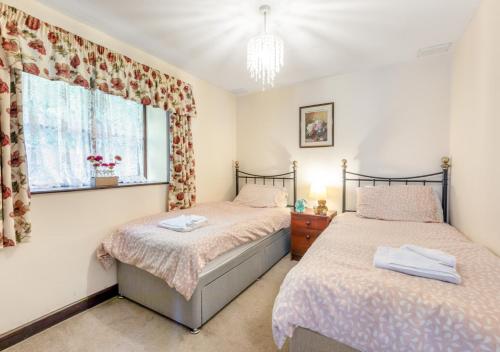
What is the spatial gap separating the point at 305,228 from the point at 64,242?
2.41m

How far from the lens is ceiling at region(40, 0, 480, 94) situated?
5.98 ft

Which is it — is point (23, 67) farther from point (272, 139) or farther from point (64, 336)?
point (272, 139)

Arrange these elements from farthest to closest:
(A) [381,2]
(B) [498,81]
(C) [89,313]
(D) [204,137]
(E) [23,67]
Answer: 1. (D) [204,137]
2. (C) [89,313]
3. (A) [381,2]
4. (E) [23,67]
5. (B) [498,81]

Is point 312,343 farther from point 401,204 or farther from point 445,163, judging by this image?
point 445,163

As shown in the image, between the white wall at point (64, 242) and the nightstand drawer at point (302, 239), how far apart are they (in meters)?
1.67

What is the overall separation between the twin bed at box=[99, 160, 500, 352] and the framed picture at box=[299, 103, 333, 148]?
520 mm


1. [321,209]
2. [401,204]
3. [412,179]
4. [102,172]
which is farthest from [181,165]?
[412,179]

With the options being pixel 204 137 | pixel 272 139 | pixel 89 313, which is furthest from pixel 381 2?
pixel 89 313

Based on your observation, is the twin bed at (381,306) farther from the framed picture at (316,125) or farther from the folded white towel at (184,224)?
the framed picture at (316,125)

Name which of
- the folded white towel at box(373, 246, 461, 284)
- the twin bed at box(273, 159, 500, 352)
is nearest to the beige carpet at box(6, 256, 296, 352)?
the twin bed at box(273, 159, 500, 352)

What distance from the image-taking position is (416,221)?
2385 millimetres

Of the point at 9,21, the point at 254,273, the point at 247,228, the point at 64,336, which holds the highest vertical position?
the point at 9,21

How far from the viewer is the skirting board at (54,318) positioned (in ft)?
5.36

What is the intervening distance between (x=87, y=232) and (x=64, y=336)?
765 mm
